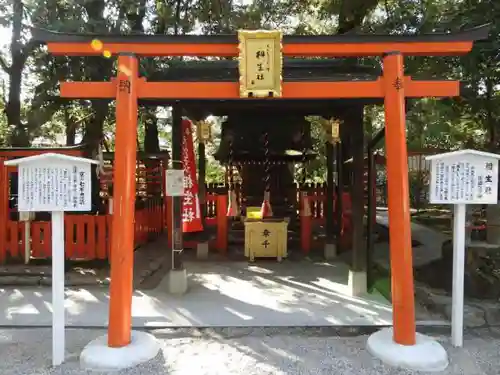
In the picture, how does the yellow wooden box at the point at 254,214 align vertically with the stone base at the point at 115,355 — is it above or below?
above

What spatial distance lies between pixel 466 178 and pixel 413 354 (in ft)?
6.49

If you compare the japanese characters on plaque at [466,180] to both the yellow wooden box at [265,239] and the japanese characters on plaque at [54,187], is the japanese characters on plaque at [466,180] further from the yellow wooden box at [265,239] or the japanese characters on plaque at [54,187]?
the yellow wooden box at [265,239]

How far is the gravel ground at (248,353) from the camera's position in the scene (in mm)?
4223

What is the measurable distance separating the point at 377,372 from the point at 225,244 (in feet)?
21.2

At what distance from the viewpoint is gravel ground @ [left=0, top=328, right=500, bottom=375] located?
4.22 metres

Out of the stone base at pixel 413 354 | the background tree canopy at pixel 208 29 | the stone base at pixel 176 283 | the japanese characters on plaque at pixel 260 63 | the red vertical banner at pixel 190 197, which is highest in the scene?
the background tree canopy at pixel 208 29

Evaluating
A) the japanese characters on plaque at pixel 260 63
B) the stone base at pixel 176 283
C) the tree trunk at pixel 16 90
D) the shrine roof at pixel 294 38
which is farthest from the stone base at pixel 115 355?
the tree trunk at pixel 16 90

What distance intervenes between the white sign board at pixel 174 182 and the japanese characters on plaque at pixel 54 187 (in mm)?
2276

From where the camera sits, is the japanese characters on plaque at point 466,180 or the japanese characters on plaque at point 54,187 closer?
the japanese characters on plaque at point 54,187

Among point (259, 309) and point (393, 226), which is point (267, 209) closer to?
point (259, 309)

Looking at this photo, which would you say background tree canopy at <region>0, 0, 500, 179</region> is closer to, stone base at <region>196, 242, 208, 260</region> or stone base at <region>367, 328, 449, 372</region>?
stone base at <region>196, 242, 208, 260</region>

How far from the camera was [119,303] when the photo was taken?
4.50 metres

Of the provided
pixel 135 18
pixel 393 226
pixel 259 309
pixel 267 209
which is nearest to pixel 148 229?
pixel 267 209

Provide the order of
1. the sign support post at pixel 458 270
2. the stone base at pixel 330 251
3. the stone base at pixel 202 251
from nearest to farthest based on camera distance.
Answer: the sign support post at pixel 458 270 < the stone base at pixel 330 251 < the stone base at pixel 202 251
